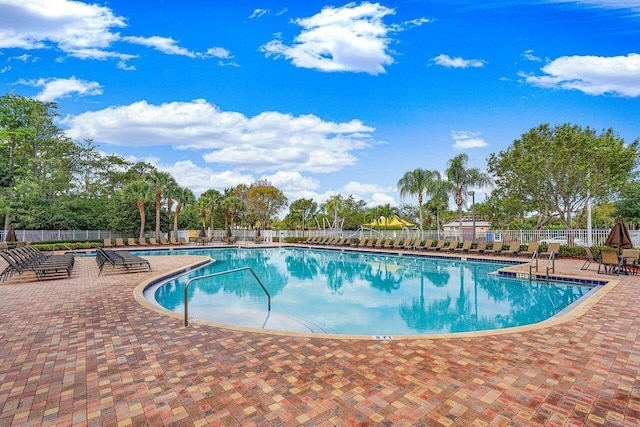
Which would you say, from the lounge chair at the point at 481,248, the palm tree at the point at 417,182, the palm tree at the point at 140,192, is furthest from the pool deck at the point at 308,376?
the palm tree at the point at 417,182

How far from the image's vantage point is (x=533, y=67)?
15.4 m

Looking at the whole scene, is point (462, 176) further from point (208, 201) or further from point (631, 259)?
point (208, 201)

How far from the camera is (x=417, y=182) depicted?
30609mm

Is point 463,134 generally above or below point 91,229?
above

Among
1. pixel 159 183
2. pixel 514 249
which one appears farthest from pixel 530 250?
pixel 159 183

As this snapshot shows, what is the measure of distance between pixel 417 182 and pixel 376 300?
23272mm

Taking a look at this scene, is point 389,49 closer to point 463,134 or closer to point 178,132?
point 463,134

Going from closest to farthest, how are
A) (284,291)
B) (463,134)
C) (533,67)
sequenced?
(284,291) → (533,67) → (463,134)

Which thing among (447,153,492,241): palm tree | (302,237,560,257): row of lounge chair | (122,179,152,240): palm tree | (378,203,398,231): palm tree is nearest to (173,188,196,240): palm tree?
(122,179,152,240): palm tree

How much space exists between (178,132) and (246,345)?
27.0 metres

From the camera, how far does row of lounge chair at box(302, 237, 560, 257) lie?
15.7m

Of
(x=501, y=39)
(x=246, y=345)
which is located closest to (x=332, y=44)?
(x=501, y=39)

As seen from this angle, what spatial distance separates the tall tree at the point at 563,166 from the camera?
1714 cm

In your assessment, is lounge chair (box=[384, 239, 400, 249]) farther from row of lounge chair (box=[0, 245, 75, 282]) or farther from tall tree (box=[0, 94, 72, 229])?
tall tree (box=[0, 94, 72, 229])
